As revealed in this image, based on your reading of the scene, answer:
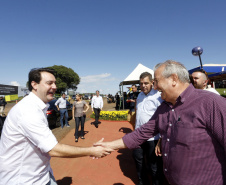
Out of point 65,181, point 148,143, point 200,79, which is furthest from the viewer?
point 65,181

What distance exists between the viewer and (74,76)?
58312 mm

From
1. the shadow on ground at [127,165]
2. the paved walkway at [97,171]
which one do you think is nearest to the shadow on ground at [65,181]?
the paved walkway at [97,171]

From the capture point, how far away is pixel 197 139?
1.26 meters

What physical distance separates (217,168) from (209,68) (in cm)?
1236

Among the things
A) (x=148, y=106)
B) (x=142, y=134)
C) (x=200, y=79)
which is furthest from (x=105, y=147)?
(x=200, y=79)

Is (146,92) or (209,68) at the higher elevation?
(209,68)

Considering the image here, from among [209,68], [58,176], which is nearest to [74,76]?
[209,68]

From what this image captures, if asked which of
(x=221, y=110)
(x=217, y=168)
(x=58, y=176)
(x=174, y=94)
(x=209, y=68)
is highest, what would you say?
(x=209, y=68)

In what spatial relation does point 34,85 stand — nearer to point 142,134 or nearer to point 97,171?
point 142,134

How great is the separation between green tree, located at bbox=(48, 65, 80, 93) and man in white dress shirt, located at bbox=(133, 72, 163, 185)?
5036 cm

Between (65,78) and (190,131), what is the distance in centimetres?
5730

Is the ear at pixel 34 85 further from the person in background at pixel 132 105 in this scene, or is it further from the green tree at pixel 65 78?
the green tree at pixel 65 78

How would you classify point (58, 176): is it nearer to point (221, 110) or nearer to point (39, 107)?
point (39, 107)

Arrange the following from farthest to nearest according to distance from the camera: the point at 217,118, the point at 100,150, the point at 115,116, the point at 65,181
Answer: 1. the point at 115,116
2. the point at 65,181
3. the point at 100,150
4. the point at 217,118
